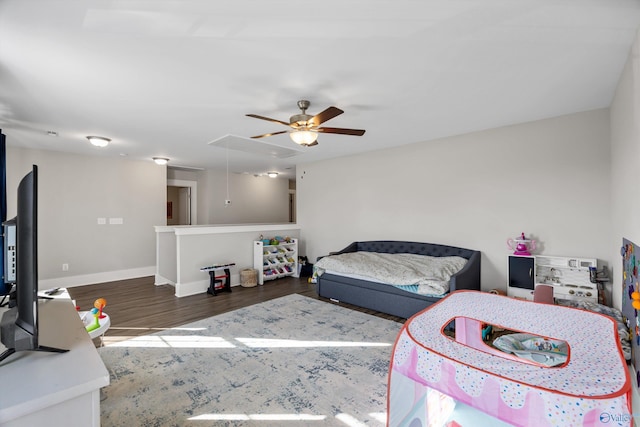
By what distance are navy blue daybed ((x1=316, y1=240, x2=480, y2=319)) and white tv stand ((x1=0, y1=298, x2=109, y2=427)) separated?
10.8 ft

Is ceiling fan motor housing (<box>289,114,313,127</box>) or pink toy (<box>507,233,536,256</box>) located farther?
pink toy (<box>507,233,536,256</box>)

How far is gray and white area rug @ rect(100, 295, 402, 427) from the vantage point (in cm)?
197

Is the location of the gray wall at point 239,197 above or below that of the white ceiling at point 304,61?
below

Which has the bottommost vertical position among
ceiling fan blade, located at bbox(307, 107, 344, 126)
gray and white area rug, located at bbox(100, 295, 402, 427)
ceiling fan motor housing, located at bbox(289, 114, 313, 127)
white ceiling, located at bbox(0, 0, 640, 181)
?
gray and white area rug, located at bbox(100, 295, 402, 427)

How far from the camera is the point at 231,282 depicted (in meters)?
5.42

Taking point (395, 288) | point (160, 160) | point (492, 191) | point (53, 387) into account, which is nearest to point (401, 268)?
point (395, 288)

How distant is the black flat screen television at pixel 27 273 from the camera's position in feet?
3.13

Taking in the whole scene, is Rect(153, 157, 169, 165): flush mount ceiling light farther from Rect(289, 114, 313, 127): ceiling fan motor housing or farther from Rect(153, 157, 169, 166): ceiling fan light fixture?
Rect(289, 114, 313, 127): ceiling fan motor housing

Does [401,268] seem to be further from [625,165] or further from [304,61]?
[304,61]

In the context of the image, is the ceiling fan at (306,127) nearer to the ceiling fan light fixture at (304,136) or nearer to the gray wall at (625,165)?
the ceiling fan light fixture at (304,136)

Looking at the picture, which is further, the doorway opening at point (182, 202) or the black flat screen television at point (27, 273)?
the doorway opening at point (182, 202)

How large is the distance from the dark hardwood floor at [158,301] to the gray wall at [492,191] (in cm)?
159

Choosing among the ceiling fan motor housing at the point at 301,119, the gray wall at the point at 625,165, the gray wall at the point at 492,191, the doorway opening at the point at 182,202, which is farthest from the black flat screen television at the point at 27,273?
the doorway opening at the point at 182,202

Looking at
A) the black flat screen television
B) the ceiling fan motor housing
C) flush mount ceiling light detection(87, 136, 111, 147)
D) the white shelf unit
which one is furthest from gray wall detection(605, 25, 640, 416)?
flush mount ceiling light detection(87, 136, 111, 147)
